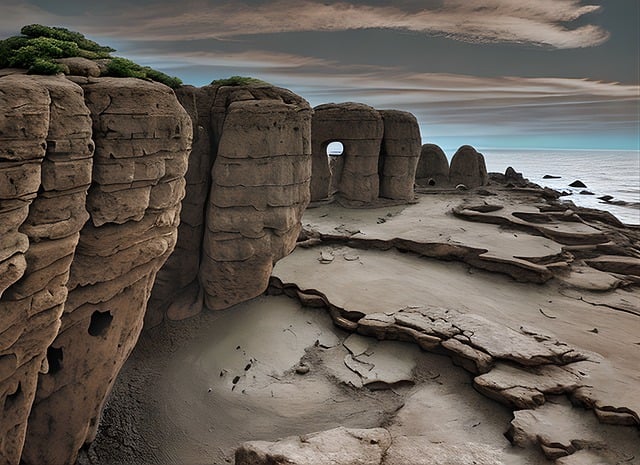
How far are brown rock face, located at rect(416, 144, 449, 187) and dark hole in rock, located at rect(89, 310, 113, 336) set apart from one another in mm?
29444

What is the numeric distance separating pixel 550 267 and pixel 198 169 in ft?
44.8

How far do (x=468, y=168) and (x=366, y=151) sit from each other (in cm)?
1301

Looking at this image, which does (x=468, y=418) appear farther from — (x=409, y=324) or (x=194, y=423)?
(x=194, y=423)

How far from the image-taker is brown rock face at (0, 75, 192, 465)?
6.06 m

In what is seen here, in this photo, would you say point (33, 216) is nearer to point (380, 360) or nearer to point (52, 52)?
point (52, 52)

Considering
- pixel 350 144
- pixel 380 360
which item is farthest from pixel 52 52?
pixel 350 144

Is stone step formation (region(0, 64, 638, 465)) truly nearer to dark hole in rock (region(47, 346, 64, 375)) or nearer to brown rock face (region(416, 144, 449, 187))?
dark hole in rock (region(47, 346, 64, 375))

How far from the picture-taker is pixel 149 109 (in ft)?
27.6

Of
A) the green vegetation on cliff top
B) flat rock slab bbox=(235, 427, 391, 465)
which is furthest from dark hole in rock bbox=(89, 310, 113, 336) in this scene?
the green vegetation on cliff top

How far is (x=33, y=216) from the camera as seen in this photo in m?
6.52

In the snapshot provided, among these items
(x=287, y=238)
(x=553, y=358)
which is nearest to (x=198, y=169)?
(x=287, y=238)

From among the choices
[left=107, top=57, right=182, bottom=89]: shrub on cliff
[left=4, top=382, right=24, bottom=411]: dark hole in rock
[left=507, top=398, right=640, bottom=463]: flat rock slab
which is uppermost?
[left=107, top=57, right=182, bottom=89]: shrub on cliff

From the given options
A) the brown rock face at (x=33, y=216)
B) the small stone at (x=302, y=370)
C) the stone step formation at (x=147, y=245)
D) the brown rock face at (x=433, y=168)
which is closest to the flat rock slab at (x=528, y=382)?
the stone step formation at (x=147, y=245)

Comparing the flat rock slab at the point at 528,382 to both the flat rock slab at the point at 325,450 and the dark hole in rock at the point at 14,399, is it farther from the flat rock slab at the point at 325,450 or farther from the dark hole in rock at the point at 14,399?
the dark hole in rock at the point at 14,399
